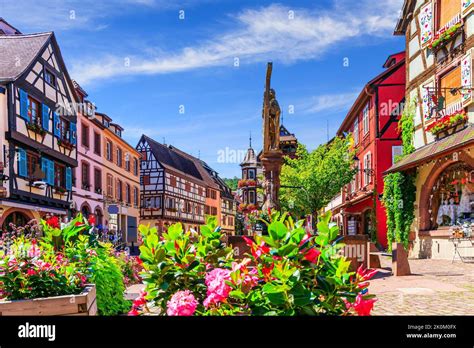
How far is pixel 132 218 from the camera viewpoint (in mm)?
6203

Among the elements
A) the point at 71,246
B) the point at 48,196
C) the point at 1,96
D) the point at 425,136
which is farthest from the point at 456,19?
the point at 48,196

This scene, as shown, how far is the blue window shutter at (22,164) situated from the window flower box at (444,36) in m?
14.6

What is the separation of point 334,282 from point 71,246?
307 cm

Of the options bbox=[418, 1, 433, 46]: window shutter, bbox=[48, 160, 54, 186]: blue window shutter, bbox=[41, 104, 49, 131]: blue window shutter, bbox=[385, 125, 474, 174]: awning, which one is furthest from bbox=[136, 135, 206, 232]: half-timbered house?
bbox=[418, 1, 433, 46]: window shutter

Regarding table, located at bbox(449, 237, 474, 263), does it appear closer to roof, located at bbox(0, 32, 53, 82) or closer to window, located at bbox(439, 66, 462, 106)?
window, located at bbox(439, 66, 462, 106)

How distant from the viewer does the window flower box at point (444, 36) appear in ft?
41.6

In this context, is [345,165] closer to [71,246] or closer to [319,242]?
[71,246]

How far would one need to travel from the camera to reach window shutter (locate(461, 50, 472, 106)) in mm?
11836

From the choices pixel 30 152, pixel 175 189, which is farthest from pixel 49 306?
pixel 175 189

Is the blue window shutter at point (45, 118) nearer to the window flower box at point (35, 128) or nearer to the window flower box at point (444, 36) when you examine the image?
the window flower box at point (35, 128)

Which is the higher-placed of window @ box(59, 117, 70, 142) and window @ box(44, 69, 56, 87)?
window @ box(59, 117, 70, 142)

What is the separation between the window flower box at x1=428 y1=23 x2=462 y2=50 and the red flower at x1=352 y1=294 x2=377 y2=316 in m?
12.8

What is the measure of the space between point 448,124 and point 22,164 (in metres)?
14.7

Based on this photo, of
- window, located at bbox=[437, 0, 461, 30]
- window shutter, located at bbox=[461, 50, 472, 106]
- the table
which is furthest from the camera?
window, located at bbox=[437, 0, 461, 30]
